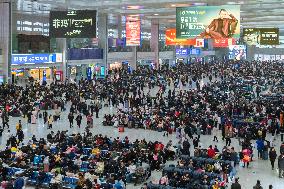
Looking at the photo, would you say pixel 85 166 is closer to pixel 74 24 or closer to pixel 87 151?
pixel 87 151

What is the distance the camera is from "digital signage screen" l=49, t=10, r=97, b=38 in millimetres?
29987

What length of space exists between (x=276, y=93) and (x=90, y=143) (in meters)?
22.9

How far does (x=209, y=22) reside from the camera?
74.2ft

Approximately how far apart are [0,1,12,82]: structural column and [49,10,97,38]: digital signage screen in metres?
9.99

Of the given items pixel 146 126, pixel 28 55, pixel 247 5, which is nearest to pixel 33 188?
pixel 146 126

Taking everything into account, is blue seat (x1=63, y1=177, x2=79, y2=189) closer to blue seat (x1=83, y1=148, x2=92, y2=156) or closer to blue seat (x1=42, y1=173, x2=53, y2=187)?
blue seat (x1=42, y1=173, x2=53, y2=187)

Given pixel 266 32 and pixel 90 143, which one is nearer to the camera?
pixel 90 143

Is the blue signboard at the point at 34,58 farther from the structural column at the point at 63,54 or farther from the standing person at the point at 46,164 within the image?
the standing person at the point at 46,164

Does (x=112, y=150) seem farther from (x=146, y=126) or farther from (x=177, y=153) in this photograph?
(x=146, y=126)

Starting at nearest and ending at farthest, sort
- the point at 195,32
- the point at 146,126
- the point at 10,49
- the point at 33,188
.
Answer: the point at 33,188, the point at 195,32, the point at 146,126, the point at 10,49

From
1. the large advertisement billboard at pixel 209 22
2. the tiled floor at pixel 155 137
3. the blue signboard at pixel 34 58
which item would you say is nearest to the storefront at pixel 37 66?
the blue signboard at pixel 34 58

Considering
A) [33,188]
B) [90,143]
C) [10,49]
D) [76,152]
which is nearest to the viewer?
[33,188]

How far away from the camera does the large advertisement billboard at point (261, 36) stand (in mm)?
36500

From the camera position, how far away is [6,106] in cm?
2992
